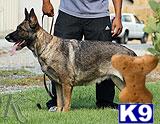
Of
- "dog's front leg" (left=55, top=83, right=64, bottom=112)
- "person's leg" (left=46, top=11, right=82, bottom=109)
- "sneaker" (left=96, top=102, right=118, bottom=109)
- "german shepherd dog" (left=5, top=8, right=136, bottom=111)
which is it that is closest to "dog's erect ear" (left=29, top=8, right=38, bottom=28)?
"german shepherd dog" (left=5, top=8, right=136, bottom=111)

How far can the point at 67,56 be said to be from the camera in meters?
9.16

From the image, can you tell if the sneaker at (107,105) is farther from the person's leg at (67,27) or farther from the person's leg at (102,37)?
the person's leg at (67,27)

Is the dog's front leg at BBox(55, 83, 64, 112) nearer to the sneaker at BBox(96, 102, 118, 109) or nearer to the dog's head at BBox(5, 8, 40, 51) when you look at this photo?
the sneaker at BBox(96, 102, 118, 109)

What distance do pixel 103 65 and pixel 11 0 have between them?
28.2 m

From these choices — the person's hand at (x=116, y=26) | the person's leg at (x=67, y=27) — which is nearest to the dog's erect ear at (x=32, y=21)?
the person's leg at (x=67, y=27)

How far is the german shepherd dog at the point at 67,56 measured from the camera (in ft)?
30.1

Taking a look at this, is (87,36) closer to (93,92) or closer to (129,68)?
(93,92)

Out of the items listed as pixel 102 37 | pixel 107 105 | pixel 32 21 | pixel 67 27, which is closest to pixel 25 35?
pixel 32 21

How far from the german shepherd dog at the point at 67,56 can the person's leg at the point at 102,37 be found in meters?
0.25

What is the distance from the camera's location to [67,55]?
9164 mm

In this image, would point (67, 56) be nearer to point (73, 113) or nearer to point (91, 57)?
point (91, 57)

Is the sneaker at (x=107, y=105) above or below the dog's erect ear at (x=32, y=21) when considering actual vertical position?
below

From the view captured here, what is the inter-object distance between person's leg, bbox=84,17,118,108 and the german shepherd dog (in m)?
0.25

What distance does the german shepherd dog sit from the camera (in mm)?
9172
